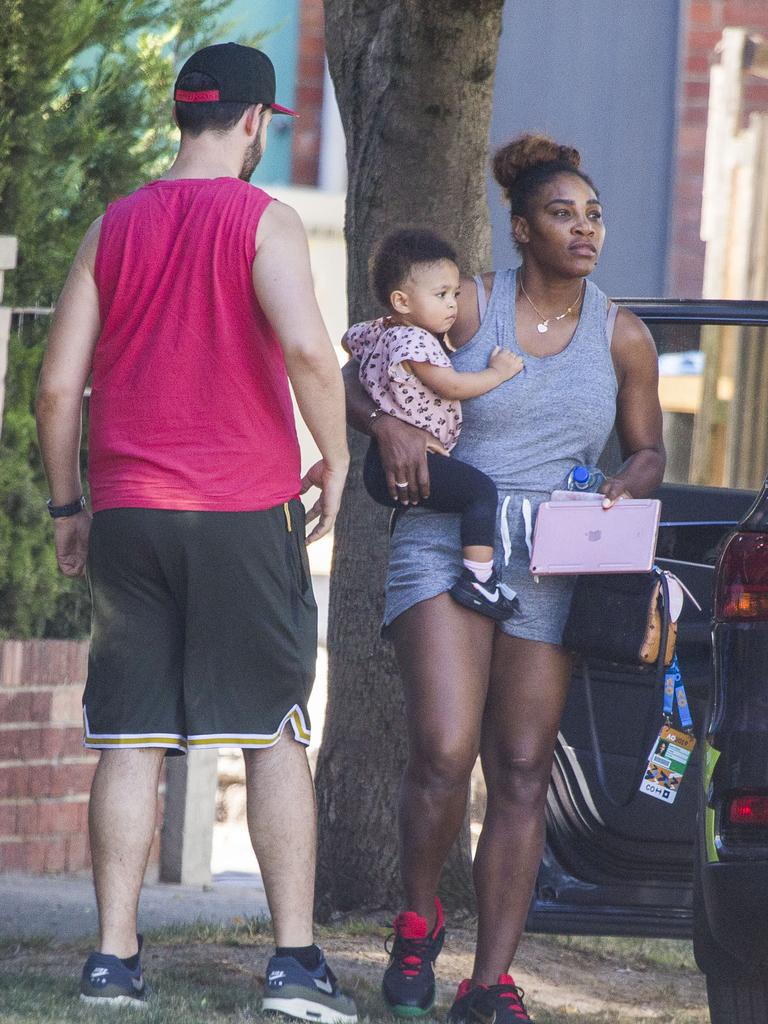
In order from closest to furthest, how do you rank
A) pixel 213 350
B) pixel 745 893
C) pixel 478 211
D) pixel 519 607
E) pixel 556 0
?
pixel 745 893, pixel 213 350, pixel 519 607, pixel 478 211, pixel 556 0

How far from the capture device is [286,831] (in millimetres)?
3631

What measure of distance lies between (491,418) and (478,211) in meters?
1.46

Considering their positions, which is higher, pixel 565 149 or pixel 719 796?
pixel 565 149

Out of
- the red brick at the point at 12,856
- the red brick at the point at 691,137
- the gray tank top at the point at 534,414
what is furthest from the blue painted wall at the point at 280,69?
the gray tank top at the point at 534,414

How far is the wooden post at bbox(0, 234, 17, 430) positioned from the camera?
583 cm

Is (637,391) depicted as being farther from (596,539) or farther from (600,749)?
(600,749)

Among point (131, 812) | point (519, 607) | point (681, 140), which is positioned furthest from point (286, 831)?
point (681, 140)

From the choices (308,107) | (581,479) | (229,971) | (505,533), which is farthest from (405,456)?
(308,107)

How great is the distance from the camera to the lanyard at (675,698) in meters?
3.99

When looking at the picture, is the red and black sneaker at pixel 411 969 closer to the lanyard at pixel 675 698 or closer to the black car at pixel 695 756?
the black car at pixel 695 756

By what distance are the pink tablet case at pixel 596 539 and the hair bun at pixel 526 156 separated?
2.60 feet

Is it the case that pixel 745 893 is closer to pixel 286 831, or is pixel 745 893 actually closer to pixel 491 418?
pixel 286 831

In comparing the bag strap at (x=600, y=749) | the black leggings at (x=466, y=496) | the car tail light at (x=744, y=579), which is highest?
the black leggings at (x=466, y=496)

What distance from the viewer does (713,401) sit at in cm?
615
